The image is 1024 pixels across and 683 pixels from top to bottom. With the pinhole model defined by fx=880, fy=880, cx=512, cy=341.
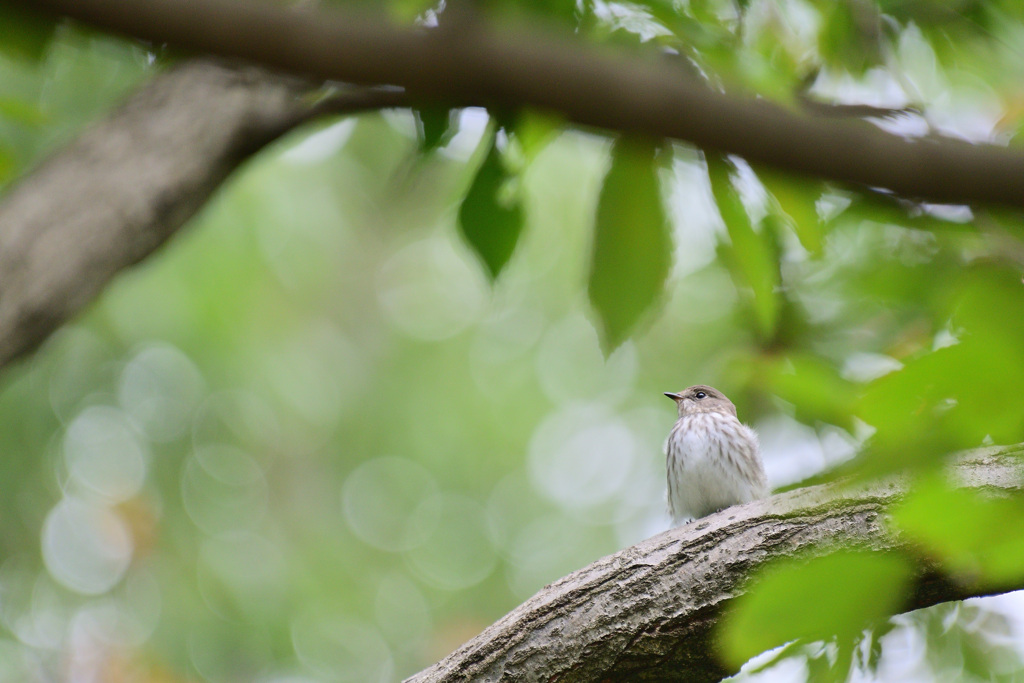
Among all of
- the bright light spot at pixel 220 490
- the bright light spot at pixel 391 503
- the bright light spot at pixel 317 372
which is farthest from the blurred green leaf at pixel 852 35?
the bright light spot at pixel 391 503

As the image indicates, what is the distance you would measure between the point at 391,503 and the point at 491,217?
419 inches

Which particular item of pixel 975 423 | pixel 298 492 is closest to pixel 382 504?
pixel 298 492

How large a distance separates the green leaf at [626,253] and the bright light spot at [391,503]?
10412 millimetres

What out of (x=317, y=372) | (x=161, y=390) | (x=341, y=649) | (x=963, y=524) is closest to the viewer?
(x=963, y=524)

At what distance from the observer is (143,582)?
9.08 metres

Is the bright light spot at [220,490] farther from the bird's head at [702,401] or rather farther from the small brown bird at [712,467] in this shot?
the small brown bird at [712,467]

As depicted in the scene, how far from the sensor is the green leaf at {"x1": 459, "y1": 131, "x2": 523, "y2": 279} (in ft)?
4.95

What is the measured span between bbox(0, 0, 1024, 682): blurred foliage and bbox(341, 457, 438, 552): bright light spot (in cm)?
4

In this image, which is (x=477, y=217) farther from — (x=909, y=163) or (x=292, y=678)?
(x=292, y=678)

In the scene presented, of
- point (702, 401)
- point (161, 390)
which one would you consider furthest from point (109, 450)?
point (702, 401)

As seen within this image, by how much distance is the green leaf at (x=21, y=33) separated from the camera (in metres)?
1.31

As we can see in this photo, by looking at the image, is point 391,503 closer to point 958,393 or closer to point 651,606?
point 651,606

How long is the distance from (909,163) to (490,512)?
11.7 metres

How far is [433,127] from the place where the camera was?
4.80ft
